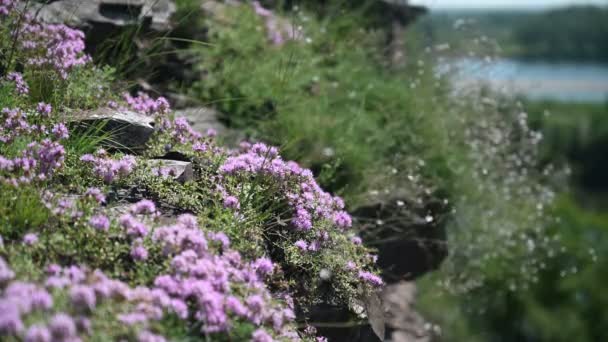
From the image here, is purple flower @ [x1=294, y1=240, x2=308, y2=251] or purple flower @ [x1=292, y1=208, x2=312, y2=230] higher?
purple flower @ [x1=292, y1=208, x2=312, y2=230]

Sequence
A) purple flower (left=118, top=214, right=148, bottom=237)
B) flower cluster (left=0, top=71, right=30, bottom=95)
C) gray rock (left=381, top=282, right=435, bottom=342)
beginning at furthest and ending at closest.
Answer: gray rock (left=381, top=282, right=435, bottom=342), flower cluster (left=0, top=71, right=30, bottom=95), purple flower (left=118, top=214, right=148, bottom=237)

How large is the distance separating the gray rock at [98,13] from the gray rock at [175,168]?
5.44 ft

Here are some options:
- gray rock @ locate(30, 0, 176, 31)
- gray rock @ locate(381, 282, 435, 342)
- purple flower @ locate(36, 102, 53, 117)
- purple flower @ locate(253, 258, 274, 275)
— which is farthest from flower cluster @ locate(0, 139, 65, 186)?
gray rock @ locate(381, 282, 435, 342)

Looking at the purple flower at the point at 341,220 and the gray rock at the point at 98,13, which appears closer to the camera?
the purple flower at the point at 341,220

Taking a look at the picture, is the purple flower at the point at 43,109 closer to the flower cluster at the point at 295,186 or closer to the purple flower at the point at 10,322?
the flower cluster at the point at 295,186

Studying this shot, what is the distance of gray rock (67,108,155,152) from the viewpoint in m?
3.72

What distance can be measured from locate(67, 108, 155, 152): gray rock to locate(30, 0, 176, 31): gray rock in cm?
125

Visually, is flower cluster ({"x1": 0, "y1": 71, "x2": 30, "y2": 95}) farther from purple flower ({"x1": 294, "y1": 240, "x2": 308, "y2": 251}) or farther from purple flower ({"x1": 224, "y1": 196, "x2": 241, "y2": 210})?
purple flower ({"x1": 294, "y1": 240, "x2": 308, "y2": 251})

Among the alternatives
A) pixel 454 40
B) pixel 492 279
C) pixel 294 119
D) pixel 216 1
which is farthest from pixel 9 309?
pixel 454 40

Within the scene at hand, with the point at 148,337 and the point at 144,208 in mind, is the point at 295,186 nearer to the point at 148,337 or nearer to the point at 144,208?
the point at 144,208

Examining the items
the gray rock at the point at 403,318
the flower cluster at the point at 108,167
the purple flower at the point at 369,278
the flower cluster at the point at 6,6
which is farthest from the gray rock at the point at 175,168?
the gray rock at the point at 403,318

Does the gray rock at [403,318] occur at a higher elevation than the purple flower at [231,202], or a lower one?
lower

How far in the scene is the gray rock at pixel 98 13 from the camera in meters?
4.82

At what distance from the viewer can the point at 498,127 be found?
25.9ft
